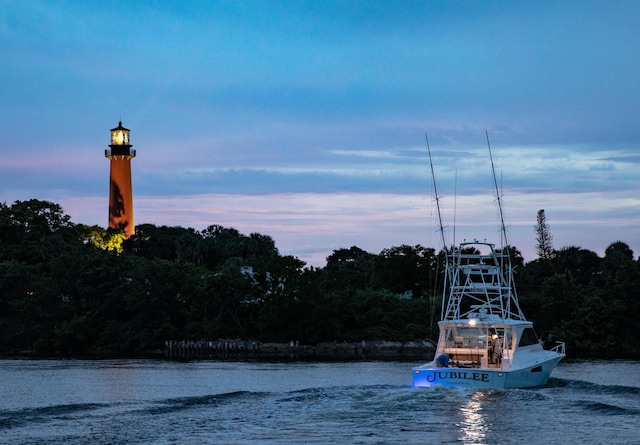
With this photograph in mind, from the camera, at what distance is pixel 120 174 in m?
132

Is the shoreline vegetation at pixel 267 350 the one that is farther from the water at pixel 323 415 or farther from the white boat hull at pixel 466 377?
the white boat hull at pixel 466 377

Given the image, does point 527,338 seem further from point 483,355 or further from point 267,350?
point 267,350

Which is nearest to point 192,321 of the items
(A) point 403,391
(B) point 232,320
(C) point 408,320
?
(B) point 232,320

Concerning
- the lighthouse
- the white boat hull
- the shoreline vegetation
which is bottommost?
the white boat hull

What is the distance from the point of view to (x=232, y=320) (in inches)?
4434

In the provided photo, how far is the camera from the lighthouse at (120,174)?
132 meters

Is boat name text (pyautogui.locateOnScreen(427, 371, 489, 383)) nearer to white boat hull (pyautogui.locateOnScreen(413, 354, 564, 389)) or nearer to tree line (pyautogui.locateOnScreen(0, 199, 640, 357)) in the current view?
white boat hull (pyautogui.locateOnScreen(413, 354, 564, 389))

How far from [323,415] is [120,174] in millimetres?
99083

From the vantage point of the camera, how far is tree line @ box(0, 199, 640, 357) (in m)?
103

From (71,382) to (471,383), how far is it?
30.5 meters

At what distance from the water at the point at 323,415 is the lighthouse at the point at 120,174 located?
251 feet

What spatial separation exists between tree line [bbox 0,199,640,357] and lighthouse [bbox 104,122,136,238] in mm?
9267

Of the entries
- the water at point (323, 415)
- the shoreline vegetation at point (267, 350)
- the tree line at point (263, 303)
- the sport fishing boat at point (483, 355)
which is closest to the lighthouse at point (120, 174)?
the tree line at point (263, 303)

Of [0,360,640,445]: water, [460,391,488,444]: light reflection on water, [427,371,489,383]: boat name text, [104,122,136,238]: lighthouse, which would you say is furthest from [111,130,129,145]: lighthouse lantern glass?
[460,391,488,444]: light reflection on water
